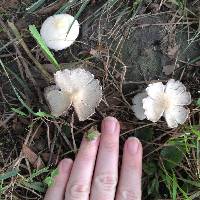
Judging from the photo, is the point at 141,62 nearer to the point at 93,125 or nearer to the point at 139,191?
the point at 93,125

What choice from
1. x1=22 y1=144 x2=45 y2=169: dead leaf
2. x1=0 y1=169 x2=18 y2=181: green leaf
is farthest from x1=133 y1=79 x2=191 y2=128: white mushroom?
x1=0 y1=169 x2=18 y2=181: green leaf

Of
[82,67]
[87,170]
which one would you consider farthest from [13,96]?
[87,170]

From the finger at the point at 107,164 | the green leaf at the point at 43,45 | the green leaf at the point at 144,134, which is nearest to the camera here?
the green leaf at the point at 43,45

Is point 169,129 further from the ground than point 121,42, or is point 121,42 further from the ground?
point 121,42

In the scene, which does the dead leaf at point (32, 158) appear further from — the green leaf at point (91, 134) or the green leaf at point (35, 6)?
the green leaf at point (35, 6)

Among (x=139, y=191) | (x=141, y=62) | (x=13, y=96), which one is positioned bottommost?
(x=139, y=191)

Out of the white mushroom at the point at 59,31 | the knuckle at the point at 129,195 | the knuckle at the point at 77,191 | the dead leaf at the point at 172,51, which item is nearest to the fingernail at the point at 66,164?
the knuckle at the point at 77,191
